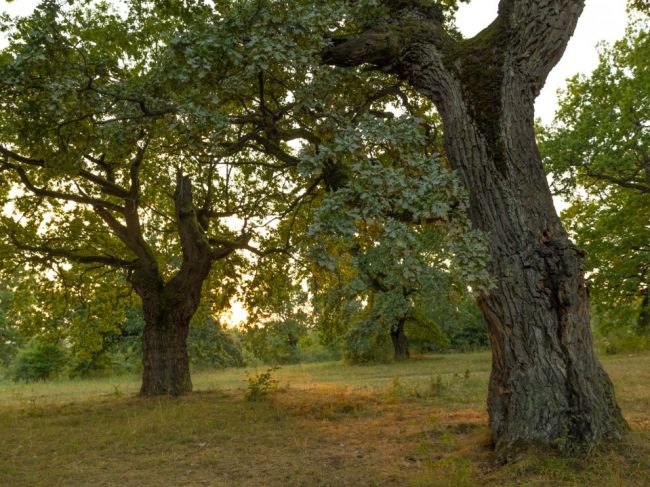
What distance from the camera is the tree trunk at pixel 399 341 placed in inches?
1543

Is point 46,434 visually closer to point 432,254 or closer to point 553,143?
point 432,254

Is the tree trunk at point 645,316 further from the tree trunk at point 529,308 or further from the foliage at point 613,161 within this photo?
the tree trunk at point 529,308

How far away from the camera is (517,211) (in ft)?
25.7

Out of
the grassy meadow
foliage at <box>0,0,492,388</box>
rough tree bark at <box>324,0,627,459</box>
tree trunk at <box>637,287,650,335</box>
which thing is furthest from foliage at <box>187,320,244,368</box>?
rough tree bark at <box>324,0,627,459</box>

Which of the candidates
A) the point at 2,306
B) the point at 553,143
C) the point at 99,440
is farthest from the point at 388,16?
the point at 2,306

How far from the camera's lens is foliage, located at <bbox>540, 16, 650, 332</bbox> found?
70.7 feet

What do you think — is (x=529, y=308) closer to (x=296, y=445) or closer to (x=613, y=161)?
(x=296, y=445)

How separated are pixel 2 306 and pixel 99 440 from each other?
45283 millimetres

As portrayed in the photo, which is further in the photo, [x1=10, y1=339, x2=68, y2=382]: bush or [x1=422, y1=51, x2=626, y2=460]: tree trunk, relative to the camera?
[x1=10, y1=339, x2=68, y2=382]: bush

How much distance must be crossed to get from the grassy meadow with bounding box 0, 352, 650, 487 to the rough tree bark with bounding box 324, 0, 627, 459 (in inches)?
22.6

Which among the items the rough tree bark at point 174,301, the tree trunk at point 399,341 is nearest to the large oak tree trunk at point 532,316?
the rough tree bark at point 174,301

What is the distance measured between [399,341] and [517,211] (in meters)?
32.6

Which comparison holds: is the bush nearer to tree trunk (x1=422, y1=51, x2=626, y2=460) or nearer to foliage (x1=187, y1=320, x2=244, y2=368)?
foliage (x1=187, y1=320, x2=244, y2=368)

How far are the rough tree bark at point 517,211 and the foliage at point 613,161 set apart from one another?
1476cm
